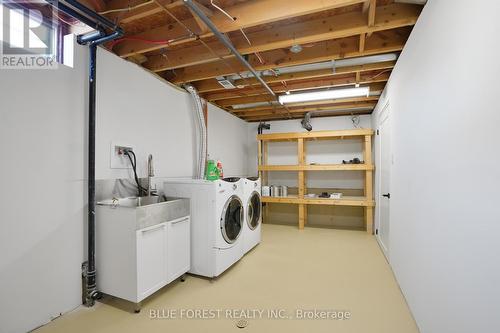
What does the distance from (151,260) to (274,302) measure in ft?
3.93

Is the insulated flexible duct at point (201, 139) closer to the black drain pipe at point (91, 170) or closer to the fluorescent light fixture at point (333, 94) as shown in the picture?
the fluorescent light fixture at point (333, 94)

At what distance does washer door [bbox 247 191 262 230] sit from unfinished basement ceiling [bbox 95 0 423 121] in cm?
170

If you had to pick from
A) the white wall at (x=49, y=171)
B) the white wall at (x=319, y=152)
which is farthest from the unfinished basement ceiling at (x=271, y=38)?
the white wall at (x=319, y=152)

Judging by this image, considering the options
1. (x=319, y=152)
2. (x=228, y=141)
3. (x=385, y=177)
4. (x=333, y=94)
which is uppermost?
(x=333, y=94)

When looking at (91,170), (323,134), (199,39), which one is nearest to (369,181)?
(323,134)

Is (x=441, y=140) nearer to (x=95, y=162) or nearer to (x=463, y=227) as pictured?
(x=463, y=227)

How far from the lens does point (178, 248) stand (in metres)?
2.45

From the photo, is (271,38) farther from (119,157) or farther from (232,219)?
(232,219)

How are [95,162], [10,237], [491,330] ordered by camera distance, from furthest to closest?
[95,162], [10,237], [491,330]

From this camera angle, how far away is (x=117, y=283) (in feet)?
6.80

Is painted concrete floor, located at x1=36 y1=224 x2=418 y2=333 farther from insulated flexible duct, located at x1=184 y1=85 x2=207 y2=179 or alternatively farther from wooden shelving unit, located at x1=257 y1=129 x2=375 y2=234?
insulated flexible duct, located at x1=184 y1=85 x2=207 y2=179

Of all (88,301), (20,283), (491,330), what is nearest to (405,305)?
(491,330)

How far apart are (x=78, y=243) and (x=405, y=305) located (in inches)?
118

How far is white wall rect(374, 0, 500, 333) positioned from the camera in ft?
3.19
